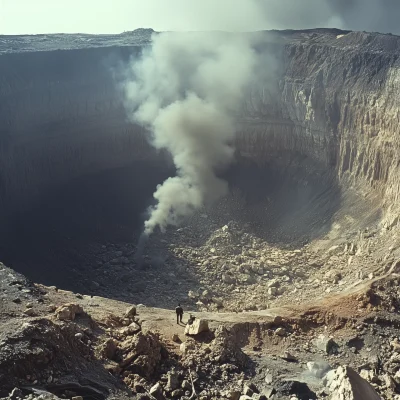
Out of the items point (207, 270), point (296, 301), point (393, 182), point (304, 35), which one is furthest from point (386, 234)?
point (304, 35)

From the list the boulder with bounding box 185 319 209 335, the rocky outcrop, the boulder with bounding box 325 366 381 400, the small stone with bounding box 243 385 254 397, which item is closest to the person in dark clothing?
the boulder with bounding box 185 319 209 335


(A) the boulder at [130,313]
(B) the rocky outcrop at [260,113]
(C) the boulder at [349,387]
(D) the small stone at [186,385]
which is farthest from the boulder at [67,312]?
(B) the rocky outcrop at [260,113]

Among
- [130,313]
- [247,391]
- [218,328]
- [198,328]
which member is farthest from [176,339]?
[247,391]

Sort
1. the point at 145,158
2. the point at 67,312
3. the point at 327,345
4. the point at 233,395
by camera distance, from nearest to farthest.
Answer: the point at 233,395 < the point at 67,312 < the point at 327,345 < the point at 145,158

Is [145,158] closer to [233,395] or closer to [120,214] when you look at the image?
[120,214]

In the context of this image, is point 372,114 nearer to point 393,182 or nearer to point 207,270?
point 393,182

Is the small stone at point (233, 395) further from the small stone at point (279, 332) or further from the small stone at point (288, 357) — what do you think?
the small stone at point (279, 332)
